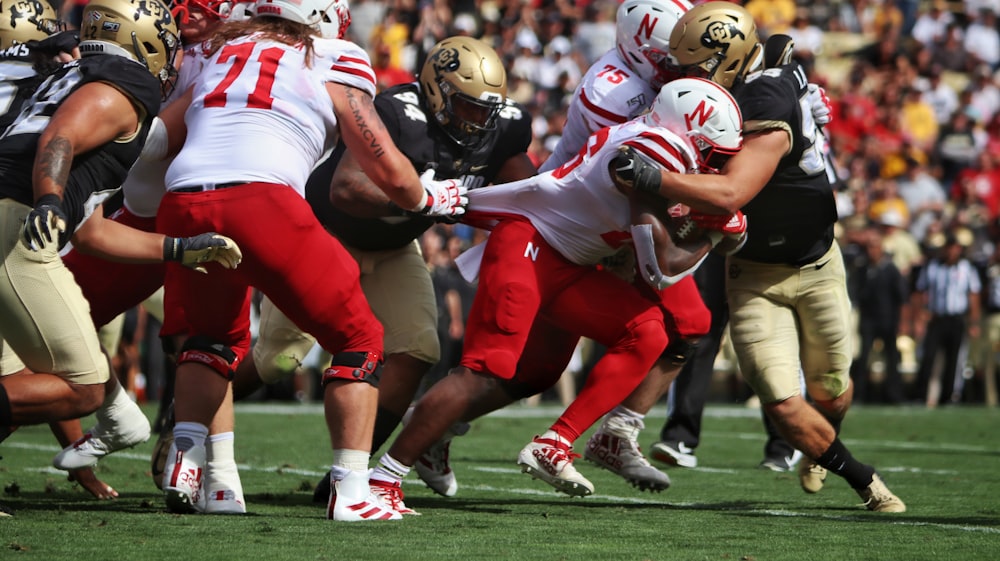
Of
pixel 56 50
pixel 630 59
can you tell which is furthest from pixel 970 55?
pixel 56 50

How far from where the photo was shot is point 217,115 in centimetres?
468

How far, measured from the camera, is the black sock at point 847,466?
5.50m

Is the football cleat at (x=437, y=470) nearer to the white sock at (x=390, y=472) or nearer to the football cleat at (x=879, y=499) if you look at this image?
the white sock at (x=390, y=472)

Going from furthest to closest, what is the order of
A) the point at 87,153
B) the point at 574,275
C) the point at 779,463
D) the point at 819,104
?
1. the point at 779,463
2. the point at 819,104
3. the point at 574,275
4. the point at 87,153

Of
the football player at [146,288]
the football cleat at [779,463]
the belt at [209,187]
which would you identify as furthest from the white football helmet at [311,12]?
the football cleat at [779,463]

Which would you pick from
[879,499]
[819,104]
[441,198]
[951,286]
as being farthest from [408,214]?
[951,286]

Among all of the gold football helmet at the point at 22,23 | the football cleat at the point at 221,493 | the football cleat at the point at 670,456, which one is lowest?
the football cleat at the point at 670,456

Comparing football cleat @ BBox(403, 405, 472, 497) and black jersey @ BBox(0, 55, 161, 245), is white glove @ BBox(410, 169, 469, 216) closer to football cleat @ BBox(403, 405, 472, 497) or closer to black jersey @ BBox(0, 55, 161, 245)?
black jersey @ BBox(0, 55, 161, 245)

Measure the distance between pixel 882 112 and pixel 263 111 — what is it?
1614cm

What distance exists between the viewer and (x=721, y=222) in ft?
16.9

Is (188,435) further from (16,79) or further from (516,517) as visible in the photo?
(16,79)

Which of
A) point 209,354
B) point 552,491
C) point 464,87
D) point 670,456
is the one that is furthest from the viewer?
point 670,456

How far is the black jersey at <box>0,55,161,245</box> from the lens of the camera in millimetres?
4480

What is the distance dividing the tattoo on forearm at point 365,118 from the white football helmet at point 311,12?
1.02ft
